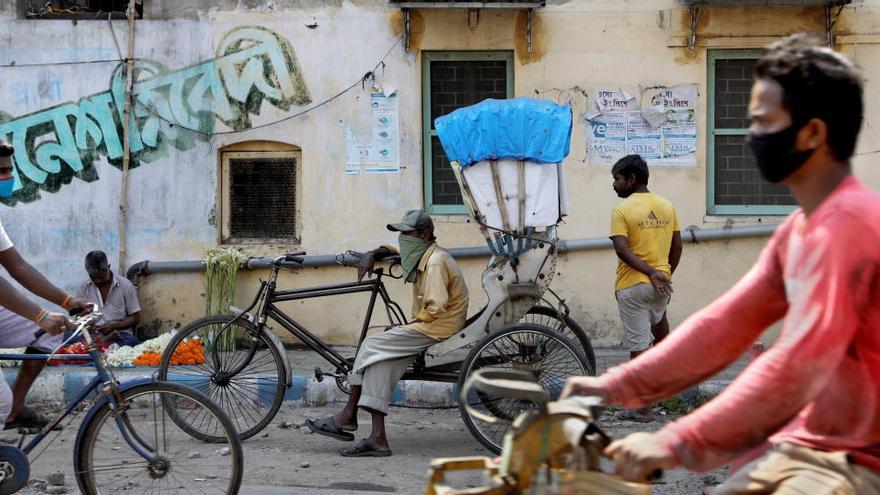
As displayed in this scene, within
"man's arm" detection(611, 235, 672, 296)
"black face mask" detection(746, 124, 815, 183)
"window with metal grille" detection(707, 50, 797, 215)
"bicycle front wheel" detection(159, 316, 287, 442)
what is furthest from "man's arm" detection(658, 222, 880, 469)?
"window with metal grille" detection(707, 50, 797, 215)

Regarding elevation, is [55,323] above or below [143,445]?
above

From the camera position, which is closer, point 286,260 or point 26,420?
point 26,420

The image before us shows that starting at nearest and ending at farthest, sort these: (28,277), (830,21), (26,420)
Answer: (28,277) < (26,420) < (830,21)

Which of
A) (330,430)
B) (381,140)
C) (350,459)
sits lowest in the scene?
(350,459)

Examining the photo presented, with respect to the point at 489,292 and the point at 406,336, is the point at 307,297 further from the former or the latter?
the point at 489,292

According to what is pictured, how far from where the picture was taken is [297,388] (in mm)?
8781

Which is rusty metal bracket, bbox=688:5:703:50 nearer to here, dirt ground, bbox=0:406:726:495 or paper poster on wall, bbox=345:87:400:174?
paper poster on wall, bbox=345:87:400:174

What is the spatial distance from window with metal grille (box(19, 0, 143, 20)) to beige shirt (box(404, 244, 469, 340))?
502 cm

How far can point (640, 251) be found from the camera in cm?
800

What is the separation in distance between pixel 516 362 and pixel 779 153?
4.85 meters

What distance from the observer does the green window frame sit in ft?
35.0

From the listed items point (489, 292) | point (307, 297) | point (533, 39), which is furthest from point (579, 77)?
point (307, 297)

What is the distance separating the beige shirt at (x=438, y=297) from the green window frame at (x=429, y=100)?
340cm

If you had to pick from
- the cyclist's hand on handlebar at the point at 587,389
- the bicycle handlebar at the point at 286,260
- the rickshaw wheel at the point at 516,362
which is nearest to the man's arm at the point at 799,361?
the cyclist's hand on handlebar at the point at 587,389
